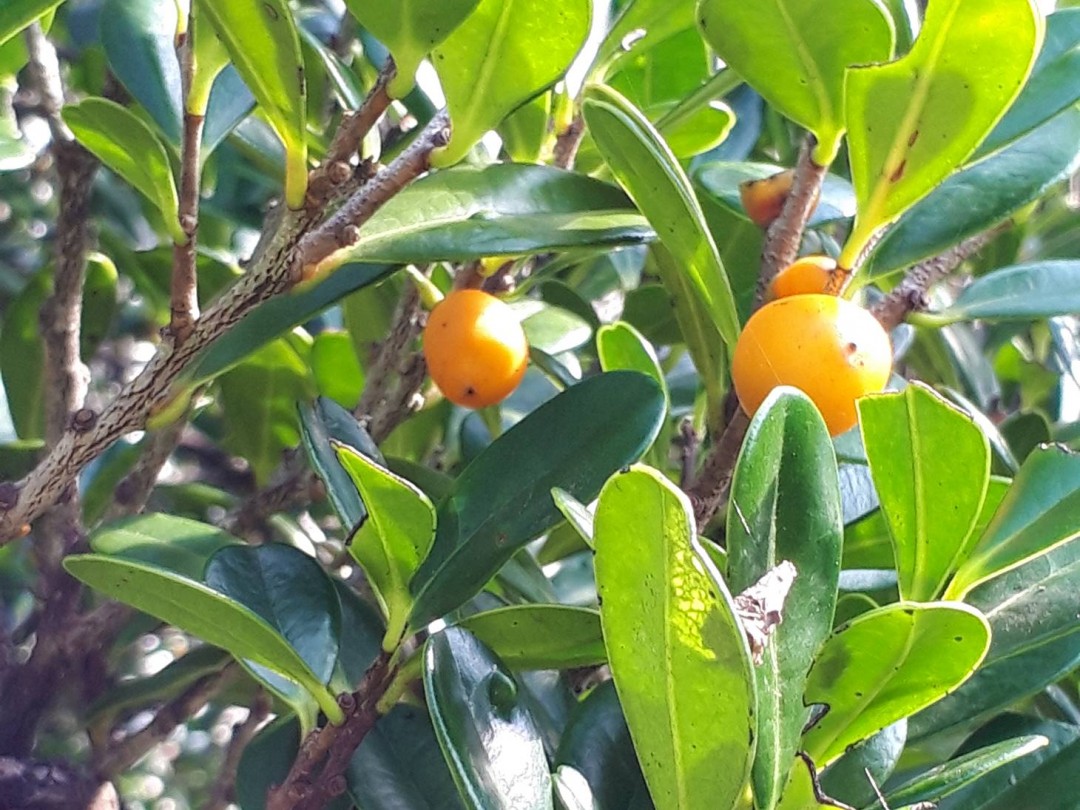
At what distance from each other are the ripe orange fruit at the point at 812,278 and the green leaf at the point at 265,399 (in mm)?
615

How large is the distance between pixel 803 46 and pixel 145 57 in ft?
1.68

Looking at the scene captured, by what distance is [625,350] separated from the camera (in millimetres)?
862

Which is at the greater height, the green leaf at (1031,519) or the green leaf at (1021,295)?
the green leaf at (1031,519)

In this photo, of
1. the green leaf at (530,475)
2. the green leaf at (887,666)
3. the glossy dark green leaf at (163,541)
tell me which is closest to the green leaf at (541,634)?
the green leaf at (530,475)

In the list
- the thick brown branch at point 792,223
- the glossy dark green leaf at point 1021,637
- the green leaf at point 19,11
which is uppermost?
the green leaf at point 19,11

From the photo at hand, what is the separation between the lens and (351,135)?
62 centimetres

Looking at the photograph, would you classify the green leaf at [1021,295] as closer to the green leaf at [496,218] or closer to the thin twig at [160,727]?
the green leaf at [496,218]

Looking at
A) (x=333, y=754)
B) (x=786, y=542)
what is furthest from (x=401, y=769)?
(x=786, y=542)

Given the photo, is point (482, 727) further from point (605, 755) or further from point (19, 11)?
point (19, 11)

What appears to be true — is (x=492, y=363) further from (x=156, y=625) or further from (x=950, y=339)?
(x=950, y=339)

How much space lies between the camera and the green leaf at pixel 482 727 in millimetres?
534

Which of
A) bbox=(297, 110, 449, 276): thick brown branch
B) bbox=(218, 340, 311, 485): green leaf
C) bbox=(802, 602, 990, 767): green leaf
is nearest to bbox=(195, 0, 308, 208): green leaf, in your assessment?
bbox=(297, 110, 449, 276): thick brown branch

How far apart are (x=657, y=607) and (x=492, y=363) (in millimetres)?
427

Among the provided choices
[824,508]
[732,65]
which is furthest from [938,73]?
[824,508]
